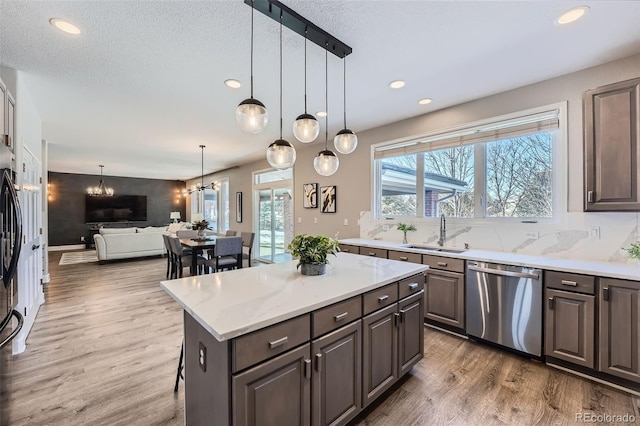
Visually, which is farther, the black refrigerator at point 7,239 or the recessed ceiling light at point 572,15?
the recessed ceiling light at point 572,15

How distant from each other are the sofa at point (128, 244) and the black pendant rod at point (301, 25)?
7078mm

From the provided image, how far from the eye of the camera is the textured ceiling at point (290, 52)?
186 cm

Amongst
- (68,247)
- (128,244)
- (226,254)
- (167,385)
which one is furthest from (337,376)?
(68,247)

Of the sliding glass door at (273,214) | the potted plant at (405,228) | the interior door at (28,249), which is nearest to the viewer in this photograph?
the interior door at (28,249)

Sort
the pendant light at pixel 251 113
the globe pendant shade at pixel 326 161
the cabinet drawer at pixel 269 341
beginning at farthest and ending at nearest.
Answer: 1. the globe pendant shade at pixel 326 161
2. the pendant light at pixel 251 113
3. the cabinet drawer at pixel 269 341

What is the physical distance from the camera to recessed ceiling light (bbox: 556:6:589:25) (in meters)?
1.84

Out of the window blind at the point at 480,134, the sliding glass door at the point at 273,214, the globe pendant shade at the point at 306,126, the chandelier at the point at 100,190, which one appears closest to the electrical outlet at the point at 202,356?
the globe pendant shade at the point at 306,126

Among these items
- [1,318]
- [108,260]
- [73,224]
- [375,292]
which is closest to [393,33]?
[375,292]

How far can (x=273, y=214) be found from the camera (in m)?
6.87

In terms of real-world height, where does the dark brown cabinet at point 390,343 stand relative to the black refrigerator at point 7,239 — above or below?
below

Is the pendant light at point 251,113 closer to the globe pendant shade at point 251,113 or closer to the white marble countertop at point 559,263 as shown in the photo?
the globe pendant shade at point 251,113

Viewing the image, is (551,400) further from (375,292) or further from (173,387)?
(173,387)

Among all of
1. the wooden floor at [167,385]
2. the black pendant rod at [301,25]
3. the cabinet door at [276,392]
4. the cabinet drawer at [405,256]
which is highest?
the black pendant rod at [301,25]

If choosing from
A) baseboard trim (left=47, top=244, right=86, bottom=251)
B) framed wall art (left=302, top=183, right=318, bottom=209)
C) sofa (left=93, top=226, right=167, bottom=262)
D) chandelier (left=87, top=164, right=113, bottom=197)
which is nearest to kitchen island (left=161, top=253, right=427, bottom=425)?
framed wall art (left=302, top=183, right=318, bottom=209)
